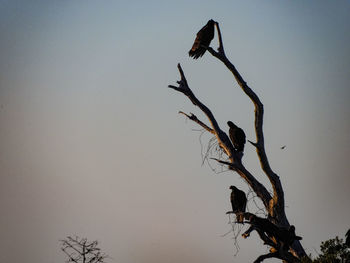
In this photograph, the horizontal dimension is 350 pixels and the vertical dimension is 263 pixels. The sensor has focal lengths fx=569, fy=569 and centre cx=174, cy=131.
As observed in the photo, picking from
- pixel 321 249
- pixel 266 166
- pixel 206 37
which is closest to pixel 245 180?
pixel 266 166

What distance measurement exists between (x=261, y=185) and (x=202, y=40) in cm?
332

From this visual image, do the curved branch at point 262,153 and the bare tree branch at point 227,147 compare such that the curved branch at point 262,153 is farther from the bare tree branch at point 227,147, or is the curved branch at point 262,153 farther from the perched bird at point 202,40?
the perched bird at point 202,40

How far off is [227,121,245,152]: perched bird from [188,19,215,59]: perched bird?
4.78ft

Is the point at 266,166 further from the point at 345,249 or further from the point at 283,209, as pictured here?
the point at 345,249

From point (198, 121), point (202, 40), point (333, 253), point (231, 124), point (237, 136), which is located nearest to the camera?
point (333, 253)

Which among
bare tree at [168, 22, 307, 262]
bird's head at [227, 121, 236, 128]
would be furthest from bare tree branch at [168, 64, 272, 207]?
bird's head at [227, 121, 236, 128]

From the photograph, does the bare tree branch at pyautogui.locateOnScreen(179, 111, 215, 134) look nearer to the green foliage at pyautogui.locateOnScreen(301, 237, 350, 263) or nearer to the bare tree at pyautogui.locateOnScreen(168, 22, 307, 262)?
the bare tree at pyautogui.locateOnScreen(168, 22, 307, 262)

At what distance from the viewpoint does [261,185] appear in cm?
880

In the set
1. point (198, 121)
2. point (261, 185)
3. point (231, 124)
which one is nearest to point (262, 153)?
point (261, 185)

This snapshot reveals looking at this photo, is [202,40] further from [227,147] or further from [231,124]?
[227,147]

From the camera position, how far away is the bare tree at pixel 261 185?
26.3ft

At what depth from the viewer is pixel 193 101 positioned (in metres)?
9.29

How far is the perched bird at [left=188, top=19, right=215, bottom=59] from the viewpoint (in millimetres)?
10680

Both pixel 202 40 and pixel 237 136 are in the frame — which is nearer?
pixel 237 136
